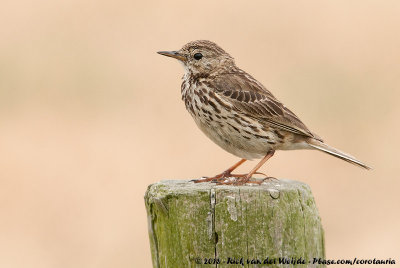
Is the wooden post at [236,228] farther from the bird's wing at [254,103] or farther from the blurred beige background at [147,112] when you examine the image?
the blurred beige background at [147,112]

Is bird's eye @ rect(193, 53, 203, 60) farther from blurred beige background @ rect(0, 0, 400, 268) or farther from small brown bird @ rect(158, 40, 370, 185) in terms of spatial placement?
blurred beige background @ rect(0, 0, 400, 268)

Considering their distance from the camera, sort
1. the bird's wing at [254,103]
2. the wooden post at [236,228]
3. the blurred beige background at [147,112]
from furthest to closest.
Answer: the blurred beige background at [147,112] < the bird's wing at [254,103] < the wooden post at [236,228]

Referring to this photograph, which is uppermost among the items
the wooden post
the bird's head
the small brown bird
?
the bird's head

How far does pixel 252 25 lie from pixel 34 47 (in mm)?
5393

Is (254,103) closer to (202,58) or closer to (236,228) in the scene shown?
(202,58)

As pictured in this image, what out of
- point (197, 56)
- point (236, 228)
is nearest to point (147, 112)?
point (197, 56)

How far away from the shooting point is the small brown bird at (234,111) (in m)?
8.75

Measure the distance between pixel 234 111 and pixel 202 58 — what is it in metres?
0.92

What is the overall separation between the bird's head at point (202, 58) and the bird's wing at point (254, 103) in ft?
0.62

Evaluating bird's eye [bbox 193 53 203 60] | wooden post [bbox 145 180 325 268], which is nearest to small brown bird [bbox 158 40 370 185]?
bird's eye [bbox 193 53 203 60]

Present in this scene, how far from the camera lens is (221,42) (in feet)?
64.4

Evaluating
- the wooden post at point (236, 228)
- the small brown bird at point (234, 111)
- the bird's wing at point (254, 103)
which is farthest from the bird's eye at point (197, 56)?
the wooden post at point (236, 228)

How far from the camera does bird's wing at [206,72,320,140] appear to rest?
8.91 metres

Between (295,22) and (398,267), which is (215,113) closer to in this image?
(398,267)
